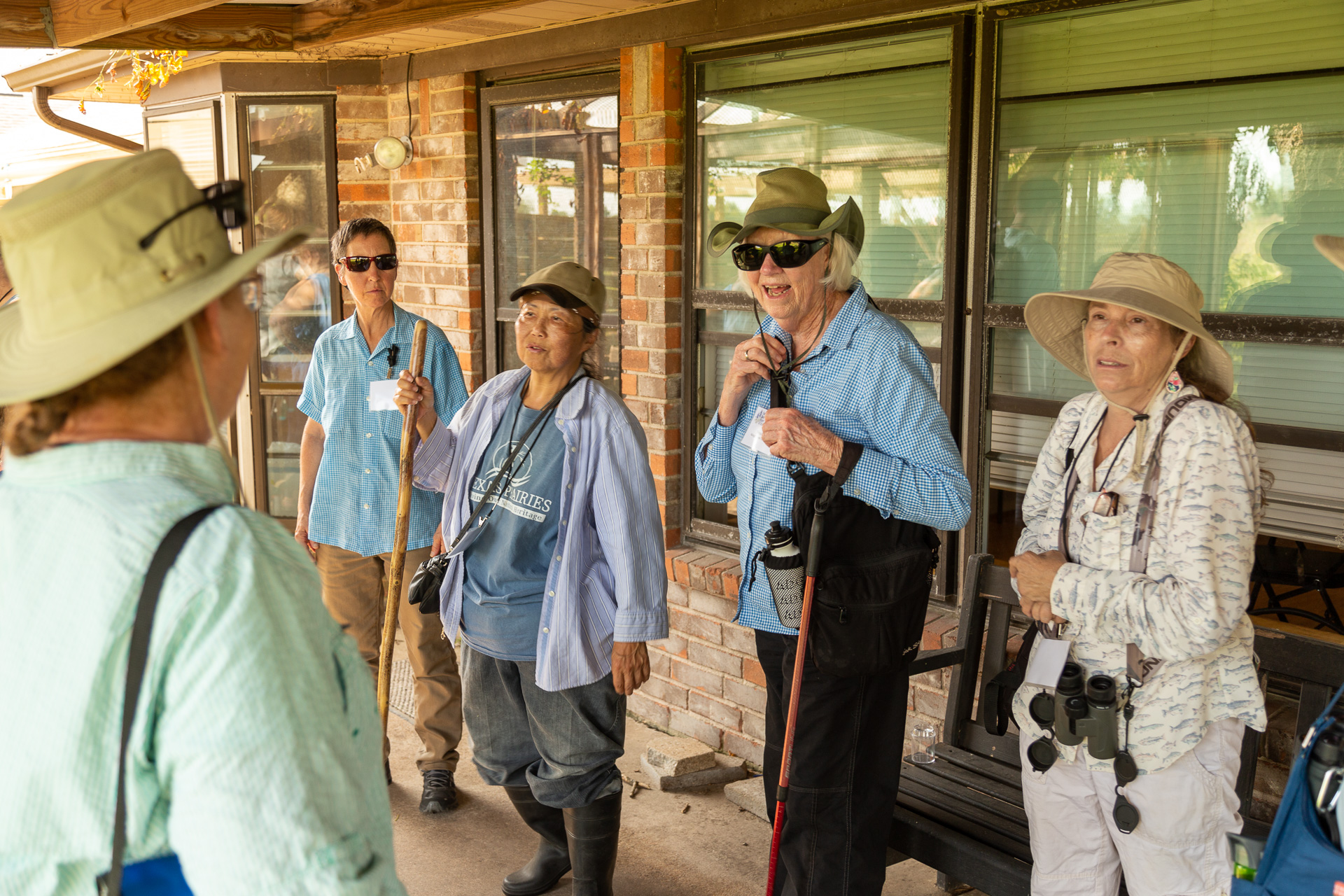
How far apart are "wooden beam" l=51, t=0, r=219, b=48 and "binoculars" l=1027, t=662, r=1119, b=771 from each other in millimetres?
3316

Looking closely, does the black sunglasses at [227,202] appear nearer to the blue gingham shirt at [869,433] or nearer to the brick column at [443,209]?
the blue gingham shirt at [869,433]

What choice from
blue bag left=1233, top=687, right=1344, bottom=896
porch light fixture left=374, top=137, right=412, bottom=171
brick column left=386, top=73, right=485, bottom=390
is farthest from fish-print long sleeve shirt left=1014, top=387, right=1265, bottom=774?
porch light fixture left=374, top=137, right=412, bottom=171

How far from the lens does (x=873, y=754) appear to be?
9.16 feet

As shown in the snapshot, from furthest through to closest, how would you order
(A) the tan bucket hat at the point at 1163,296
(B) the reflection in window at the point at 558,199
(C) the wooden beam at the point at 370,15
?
(B) the reflection in window at the point at 558,199
(C) the wooden beam at the point at 370,15
(A) the tan bucket hat at the point at 1163,296

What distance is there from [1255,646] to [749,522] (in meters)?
1.26

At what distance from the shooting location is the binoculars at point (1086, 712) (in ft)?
7.54

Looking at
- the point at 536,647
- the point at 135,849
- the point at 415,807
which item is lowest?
the point at 415,807

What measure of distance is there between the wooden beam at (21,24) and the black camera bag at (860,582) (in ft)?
12.2

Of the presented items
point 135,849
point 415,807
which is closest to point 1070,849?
point 135,849

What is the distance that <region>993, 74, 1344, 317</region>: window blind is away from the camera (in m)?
3.04

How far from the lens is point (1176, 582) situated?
2.23 m

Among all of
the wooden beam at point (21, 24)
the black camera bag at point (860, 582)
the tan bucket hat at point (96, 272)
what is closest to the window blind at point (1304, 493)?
the black camera bag at point (860, 582)

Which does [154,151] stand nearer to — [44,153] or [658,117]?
[658,117]

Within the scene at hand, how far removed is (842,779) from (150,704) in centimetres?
191
